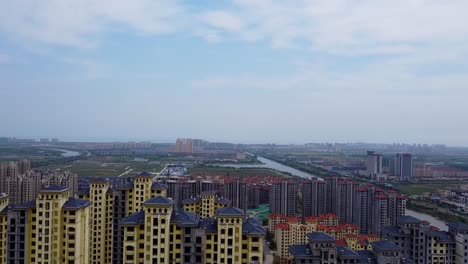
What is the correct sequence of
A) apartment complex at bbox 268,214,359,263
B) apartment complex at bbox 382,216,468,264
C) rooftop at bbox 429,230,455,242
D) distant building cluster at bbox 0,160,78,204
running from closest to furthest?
apartment complex at bbox 382,216,468,264, rooftop at bbox 429,230,455,242, apartment complex at bbox 268,214,359,263, distant building cluster at bbox 0,160,78,204

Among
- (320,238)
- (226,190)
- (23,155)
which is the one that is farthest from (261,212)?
(23,155)

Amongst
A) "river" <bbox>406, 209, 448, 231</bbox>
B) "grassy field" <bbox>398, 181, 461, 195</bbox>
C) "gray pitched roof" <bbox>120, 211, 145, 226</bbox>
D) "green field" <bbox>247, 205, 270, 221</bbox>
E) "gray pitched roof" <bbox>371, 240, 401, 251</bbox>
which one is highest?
"gray pitched roof" <bbox>120, 211, 145, 226</bbox>

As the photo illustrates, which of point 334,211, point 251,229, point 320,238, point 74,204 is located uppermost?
point 74,204

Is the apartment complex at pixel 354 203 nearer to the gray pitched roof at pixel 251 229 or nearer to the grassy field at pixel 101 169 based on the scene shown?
the gray pitched roof at pixel 251 229

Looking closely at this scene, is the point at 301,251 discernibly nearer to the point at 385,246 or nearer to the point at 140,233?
the point at 385,246

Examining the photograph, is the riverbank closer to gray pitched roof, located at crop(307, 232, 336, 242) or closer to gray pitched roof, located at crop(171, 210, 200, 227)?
gray pitched roof, located at crop(307, 232, 336, 242)

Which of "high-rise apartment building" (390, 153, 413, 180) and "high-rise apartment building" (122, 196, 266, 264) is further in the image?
"high-rise apartment building" (390, 153, 413, 180)

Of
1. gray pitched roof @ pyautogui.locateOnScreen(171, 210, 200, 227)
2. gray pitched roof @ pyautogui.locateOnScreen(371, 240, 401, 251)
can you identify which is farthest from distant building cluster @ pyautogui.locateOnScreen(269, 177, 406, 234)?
gray pitched roof @ pyautogui.locateOnScreen(171, 210, 200, 227)
